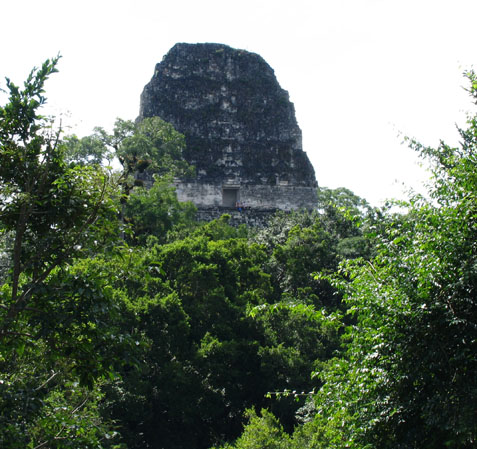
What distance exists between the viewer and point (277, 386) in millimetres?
14125

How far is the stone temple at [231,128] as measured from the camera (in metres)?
29.9

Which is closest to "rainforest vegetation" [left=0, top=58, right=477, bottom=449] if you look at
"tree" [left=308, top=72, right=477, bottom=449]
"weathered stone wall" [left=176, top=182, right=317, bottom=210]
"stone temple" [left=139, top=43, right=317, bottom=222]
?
"tree" [left=308, top=72, right=477, bottom=449]

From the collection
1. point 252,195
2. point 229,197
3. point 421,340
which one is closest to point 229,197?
point 229,197

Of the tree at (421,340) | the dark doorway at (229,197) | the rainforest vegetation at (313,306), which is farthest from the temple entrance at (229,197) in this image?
the tree at (421,340)

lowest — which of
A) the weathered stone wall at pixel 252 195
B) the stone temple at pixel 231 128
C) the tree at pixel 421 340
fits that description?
the tree at pixel 421 340

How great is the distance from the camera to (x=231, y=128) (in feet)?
104

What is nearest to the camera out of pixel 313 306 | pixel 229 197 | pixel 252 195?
pixel 313 306

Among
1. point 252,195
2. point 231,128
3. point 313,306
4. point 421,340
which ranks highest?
point 231,128

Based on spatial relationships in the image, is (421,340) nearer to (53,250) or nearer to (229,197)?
(53,250)

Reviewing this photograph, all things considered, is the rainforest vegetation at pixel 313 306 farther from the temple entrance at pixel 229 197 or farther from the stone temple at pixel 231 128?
the temple entrance at pixel 229 197

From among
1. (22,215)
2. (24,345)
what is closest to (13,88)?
(22,215)

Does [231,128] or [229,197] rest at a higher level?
[231,128]

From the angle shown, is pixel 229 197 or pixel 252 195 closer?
pixel 252 195

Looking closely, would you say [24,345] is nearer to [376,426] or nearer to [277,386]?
[376,426]
